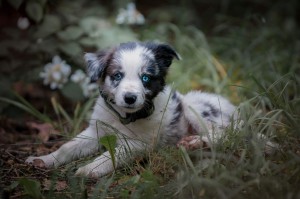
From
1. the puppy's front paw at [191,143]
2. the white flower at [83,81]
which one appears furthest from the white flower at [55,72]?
the puppy's front paw at [191,143]

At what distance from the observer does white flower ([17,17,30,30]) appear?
5.52 metres

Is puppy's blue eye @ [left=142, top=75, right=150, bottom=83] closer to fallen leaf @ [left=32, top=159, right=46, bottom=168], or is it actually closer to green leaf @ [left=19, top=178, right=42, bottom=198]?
fallen leaf @ [left=32, top=159, right=46, bottom=168]

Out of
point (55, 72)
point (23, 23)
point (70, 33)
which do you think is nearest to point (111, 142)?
point (55, 72)

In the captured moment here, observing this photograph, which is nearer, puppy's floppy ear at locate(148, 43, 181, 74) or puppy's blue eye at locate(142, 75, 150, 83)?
puppy's blue eye at locate(142, 75, 150, 83)

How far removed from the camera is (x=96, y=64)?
4.18 m

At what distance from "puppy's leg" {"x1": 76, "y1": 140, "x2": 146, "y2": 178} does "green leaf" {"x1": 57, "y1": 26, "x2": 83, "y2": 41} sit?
6.66 ft

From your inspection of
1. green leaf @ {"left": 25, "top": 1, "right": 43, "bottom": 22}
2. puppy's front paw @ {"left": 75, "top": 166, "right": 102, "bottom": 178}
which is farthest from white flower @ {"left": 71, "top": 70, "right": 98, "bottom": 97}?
puppy's front paw @ {"left": 75, "top": 166, "right": 102, "bottom": 178}

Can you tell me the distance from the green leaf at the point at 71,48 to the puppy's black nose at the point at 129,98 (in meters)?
1.86

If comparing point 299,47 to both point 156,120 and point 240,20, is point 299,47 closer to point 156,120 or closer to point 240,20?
point 240,20

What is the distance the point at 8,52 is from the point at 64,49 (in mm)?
613

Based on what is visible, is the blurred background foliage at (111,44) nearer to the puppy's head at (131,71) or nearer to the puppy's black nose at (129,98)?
the puppy's head at (131,71)

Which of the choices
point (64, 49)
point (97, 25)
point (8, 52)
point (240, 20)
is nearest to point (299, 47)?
point (240, 20)

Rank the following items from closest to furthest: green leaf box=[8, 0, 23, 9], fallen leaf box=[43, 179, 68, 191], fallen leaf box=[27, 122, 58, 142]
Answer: fallen leaf box=[43, 179, 68, 191]
fallen leaf box=[27, 122, 58, 142]
green leaf box=[8, 0, 23, 9]

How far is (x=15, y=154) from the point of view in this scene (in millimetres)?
4453
